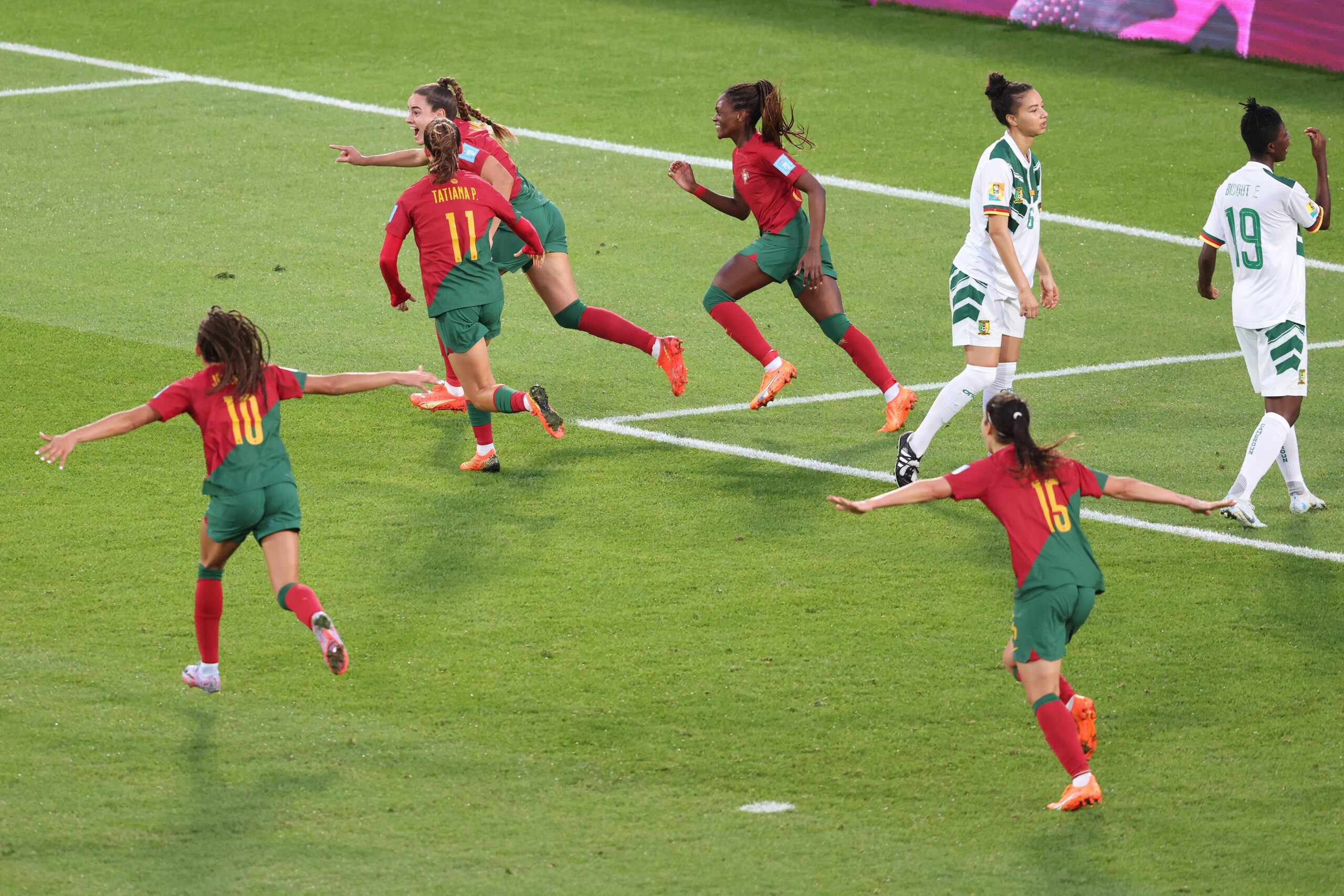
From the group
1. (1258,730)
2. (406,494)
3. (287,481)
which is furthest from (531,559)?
(1258,730)

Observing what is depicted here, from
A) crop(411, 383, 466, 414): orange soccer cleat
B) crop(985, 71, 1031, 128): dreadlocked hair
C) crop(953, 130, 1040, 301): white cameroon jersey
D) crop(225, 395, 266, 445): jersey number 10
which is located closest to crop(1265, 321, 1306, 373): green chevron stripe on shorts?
crop(953, 130, 1040, 301): white cameroon jersey

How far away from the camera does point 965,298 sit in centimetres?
998

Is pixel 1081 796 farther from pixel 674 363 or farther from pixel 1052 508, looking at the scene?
pixel 674 363

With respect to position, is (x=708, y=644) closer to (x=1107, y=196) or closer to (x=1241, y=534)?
(x=1241, y=534)

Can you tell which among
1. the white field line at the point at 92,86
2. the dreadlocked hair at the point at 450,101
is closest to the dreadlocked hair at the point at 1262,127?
the dreadlocked hair at the point at 450,101

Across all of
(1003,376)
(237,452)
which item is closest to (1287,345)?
(1003,376)

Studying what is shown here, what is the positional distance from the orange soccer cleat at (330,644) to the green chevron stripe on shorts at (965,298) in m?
4.30

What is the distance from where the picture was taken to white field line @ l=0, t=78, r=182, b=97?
2067 cm

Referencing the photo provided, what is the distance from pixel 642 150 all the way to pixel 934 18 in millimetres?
6964

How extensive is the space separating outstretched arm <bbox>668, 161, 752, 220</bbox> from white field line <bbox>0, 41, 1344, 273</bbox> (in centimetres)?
421

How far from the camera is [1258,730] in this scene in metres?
7.44

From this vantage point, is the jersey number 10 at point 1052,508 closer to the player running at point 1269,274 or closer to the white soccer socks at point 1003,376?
the player running at point 1269,274

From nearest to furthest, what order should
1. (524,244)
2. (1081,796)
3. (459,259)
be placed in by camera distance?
(1081,796) → (459,259) → (524,244)

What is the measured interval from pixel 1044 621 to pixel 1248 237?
150 inches
